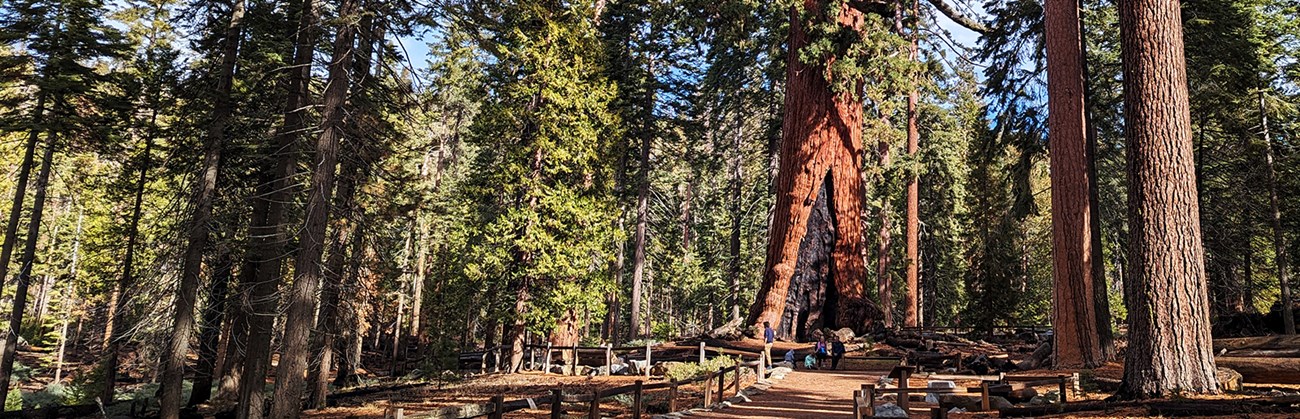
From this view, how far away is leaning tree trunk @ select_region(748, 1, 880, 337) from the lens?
22516 millimetres

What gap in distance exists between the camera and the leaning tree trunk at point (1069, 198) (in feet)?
44.4

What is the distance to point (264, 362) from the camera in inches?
573

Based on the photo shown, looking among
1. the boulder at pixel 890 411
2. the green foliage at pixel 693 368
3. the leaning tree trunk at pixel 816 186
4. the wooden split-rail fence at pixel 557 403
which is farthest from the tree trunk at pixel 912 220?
the boulder at pixel 890 411

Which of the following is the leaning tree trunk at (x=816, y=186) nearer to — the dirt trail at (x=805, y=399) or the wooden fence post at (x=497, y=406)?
the dirt trail at (x=805, y=399)

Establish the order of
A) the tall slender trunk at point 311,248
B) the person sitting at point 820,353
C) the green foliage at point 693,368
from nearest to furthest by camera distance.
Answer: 1. the tall slender trunk at point 311,248
2. the green foliage at point 693,368
3. the person sitting at point 820,353

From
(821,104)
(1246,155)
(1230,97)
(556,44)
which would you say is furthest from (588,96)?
(1246,155)

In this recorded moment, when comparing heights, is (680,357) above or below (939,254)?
below

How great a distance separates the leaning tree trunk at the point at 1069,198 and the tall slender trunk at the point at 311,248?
14.5m

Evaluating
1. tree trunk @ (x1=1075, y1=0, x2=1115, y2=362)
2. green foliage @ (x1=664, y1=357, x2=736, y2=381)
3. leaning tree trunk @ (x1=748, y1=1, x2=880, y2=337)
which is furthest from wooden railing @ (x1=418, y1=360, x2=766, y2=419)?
leaning tree trunk @ (x1=748, y1=1, x2=880, y2=337)

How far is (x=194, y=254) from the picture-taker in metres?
14.9

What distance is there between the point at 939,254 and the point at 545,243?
29168 mm

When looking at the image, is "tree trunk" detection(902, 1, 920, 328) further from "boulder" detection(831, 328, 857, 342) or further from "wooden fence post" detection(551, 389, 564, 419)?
"wooden fence post" detection(551, 389, 564, 419)

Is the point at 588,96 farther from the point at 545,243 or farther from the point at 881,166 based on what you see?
the point at 881,166

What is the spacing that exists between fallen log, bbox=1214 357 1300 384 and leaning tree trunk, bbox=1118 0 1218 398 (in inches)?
105
